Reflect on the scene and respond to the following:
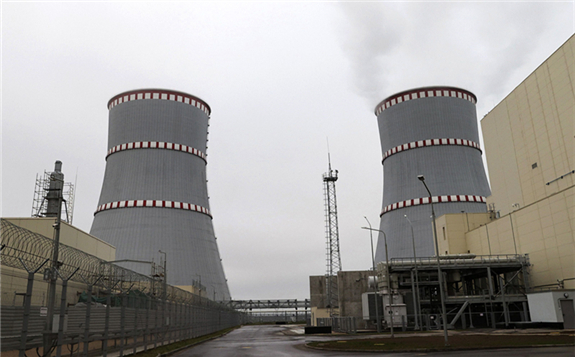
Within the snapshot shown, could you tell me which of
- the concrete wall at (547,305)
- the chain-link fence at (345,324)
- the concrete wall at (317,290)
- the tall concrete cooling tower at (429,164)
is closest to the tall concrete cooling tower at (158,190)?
the chain-link fence at (345,324)

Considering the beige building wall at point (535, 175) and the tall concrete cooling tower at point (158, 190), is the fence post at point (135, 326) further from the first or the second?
the beige building wall at point (535, 175)

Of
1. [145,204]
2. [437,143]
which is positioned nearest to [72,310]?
[145,204]

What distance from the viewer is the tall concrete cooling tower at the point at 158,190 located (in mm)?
39375

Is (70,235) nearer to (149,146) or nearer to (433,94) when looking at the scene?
(149,146)

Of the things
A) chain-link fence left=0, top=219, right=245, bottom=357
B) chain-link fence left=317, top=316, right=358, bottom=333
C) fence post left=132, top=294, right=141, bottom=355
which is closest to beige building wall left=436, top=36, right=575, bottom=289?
chain-link fence left=317, top=316, right=358, bottom=333

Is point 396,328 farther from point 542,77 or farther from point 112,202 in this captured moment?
point 112,202

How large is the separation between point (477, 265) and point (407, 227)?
26.7ft

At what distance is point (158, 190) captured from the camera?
39812mm

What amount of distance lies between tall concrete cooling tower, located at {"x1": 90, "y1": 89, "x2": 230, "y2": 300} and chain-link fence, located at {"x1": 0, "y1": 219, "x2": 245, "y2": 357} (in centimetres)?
1674

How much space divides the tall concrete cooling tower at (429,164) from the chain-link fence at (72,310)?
24.0 m

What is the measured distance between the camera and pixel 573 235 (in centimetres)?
2855

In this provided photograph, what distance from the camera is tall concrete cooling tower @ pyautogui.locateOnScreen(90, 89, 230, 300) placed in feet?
129

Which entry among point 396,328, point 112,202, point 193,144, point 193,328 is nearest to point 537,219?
point 396,328

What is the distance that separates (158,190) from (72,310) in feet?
93.3
